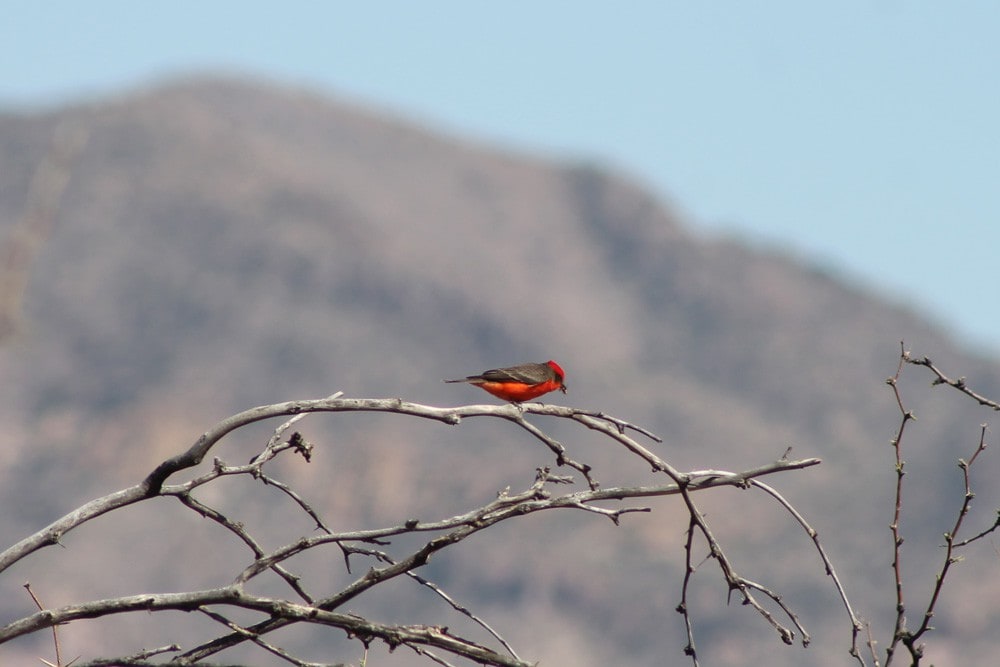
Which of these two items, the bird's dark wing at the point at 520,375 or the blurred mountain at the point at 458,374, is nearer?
the bird's dark wing at the point at 520,375

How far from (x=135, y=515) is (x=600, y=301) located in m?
76.1

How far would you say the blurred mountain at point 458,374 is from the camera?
396ft

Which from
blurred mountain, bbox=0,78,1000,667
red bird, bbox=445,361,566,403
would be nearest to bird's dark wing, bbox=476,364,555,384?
red bird, bbox=445,361,566,403

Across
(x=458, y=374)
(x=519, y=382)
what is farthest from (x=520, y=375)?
(x=458, y=374)

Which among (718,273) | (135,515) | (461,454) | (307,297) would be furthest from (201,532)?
(718,273)

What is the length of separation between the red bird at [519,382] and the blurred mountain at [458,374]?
329 ft

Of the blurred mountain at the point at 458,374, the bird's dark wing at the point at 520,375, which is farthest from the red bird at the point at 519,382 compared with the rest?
the blurred mountain at the point at 458,374

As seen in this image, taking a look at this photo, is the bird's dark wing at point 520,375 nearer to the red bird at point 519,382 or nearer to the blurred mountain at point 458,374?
the red bird at point 519,382

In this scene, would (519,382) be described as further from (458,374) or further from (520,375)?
(458,374)

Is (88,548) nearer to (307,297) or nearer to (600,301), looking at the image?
(307,297)

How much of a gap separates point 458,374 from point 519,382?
144108 millimetres

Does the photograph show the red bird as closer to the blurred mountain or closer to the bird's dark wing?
the bird's dark wing

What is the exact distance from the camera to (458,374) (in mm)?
155875

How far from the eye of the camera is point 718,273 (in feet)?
612
